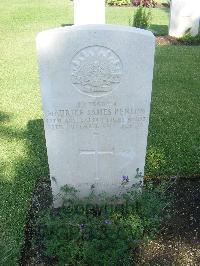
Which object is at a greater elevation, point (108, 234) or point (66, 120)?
point (66, 120)

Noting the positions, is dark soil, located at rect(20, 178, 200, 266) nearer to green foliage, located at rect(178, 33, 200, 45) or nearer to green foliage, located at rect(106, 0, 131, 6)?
green foliage, located at rect(178, 33, 200, 45)

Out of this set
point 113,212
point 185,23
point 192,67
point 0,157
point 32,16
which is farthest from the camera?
point 32,16

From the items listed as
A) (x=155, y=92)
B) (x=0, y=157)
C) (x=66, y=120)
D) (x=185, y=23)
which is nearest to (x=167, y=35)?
(x=185, y=23)

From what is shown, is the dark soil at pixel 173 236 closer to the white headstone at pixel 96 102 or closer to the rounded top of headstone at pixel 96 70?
the white headstone at pixel 96 102

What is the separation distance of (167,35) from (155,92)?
4.80m

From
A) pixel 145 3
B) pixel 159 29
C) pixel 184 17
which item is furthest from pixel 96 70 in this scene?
pixel 145 3

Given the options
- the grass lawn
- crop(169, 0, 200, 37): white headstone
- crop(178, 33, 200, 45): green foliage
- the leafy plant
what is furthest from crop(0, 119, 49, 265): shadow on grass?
the leafy plant

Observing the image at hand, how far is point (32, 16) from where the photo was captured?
534 inches

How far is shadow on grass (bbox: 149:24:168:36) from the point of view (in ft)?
37.8

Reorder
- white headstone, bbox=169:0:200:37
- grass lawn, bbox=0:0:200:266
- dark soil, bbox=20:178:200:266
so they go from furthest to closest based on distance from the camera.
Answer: white headstone, bbox=169:0:200:37 < grass lawn, bbox=0:0:200:266 < dark soil, bbox=20:178:200:266

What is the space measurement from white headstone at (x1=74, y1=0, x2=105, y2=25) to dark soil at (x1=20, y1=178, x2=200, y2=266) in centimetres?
632

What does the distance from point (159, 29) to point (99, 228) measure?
9674 millimetres

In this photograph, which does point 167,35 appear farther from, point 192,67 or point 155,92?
point 155,92

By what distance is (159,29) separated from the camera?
12055mm
